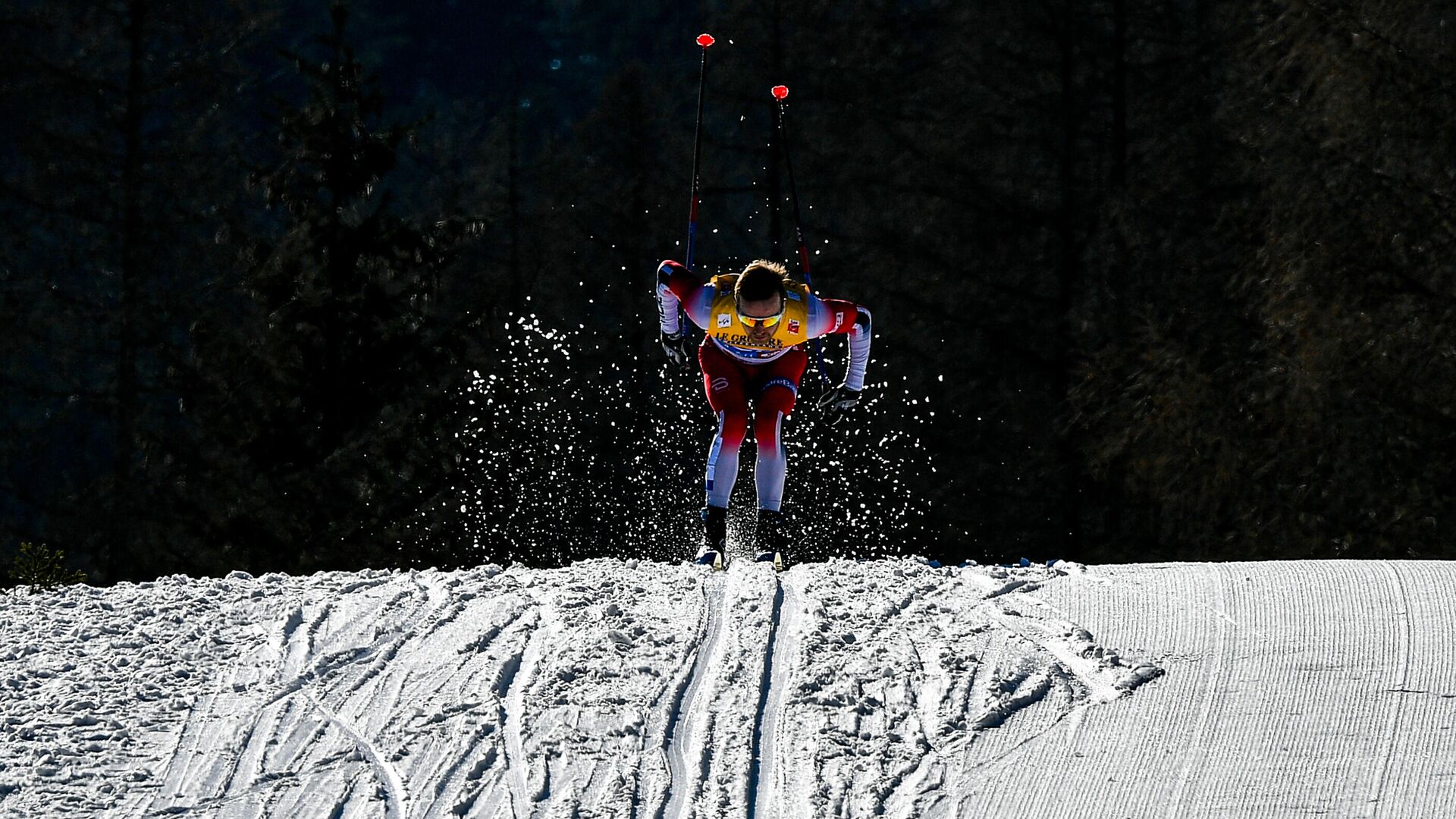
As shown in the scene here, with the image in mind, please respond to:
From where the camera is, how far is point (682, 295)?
314 inches

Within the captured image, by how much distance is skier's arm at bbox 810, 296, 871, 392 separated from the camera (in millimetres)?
7945

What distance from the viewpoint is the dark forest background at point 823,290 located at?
44.7 feet

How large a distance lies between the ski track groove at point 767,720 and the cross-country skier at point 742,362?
1697 mm

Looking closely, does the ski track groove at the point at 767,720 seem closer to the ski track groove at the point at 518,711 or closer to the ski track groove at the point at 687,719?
the ski track groove at the point at 687,719

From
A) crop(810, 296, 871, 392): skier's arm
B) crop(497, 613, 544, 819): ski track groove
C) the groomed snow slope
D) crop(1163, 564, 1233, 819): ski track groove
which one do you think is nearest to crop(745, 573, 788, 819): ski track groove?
the groomed snow slope

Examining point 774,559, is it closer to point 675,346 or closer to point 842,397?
point 842,397

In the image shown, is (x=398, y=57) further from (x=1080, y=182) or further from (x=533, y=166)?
(x=1080, y=182)

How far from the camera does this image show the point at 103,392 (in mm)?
19578

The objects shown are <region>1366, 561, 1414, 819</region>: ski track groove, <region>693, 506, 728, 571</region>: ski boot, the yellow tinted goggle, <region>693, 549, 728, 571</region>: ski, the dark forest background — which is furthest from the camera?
the dark forest background

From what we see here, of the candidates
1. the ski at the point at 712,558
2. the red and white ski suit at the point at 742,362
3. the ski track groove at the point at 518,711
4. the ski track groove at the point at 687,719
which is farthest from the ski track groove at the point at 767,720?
the red and white ski suit at the point at 742,362

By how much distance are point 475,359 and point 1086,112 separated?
8643 mm

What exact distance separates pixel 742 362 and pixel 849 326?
63 cm

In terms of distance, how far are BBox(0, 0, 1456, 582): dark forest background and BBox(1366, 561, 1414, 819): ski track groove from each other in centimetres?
630

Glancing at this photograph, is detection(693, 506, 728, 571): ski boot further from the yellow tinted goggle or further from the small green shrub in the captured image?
the small green shrub
